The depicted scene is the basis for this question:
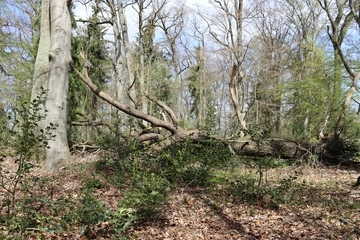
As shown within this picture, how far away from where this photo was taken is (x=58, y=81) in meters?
6.30

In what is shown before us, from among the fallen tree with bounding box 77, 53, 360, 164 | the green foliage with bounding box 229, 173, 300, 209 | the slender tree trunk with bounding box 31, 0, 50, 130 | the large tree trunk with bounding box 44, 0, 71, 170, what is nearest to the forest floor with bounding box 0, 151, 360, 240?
the green foliage with bounding box 229, 173, 300, 209

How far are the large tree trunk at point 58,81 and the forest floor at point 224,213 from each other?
469mm

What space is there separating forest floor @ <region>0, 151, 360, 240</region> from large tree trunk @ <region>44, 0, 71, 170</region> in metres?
0.47

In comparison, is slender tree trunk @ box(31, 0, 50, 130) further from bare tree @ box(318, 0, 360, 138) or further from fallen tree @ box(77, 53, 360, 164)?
bare tree @ box(318, 0, 360, 138)

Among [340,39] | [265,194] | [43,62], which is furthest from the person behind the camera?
[340,39]

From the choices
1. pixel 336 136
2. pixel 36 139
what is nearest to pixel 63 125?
pixel 36 139

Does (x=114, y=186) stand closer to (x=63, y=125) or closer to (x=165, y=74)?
(x=63, y=125)

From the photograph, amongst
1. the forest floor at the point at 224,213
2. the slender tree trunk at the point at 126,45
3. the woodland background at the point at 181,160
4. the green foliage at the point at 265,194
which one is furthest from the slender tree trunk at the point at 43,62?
the green foliage at the point at 265,194

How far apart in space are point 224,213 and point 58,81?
462 centimetres

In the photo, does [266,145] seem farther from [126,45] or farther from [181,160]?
[126,45]

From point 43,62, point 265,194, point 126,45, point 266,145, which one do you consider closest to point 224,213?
point 265,194

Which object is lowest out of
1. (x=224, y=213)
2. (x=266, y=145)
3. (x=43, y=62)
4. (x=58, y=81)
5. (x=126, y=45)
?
(x=224, y=213)

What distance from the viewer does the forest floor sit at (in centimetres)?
346

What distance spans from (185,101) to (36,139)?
2612 centimetres
